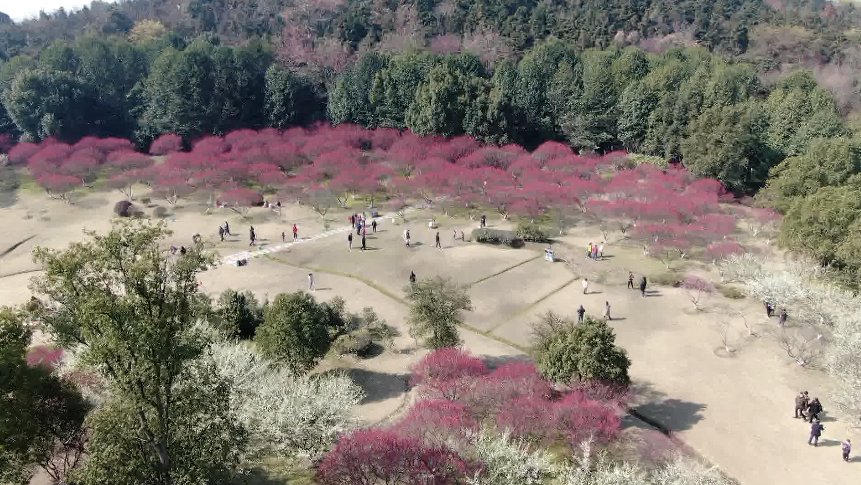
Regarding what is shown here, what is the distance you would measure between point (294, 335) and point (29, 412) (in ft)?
32.6

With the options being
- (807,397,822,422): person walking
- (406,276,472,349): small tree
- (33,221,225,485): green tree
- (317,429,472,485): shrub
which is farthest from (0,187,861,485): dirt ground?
(33,221,225,485): green tree

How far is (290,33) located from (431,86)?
A: 44.6 meters

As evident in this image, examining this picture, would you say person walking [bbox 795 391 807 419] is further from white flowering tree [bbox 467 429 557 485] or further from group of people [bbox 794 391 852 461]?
white flowering tree [bbox 467 429 557 485]

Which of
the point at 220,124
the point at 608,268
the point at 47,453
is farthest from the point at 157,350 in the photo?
the point at 220,124

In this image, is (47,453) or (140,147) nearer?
(47,453)

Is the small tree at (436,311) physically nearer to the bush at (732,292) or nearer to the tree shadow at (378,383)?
the tree shadow at (378,383)

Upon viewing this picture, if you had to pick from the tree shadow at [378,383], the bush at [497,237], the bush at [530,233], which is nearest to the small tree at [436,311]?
the tree shadow at [378,383]

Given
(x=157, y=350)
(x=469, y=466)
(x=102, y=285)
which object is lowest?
(x=469, y=466)

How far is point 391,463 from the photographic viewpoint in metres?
17.3

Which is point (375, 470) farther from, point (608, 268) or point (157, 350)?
point (608, 268)

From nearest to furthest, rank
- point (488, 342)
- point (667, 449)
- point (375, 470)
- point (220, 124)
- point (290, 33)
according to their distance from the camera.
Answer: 1. point (375, 470)
2. point (667, 449)
3. point (488, 342)
4. point (220, 124)
5. point (290, 33)

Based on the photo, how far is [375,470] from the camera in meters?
17.4

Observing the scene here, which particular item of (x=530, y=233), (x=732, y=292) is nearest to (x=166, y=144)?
(x=530, y=233)

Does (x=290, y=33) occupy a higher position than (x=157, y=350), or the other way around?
(x=290, y=33)
